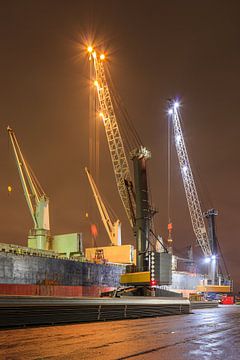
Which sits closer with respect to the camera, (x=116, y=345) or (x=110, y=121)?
(x=116, y=345)

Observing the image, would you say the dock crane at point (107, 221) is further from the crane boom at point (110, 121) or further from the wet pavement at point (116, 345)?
the wet pavement at point (116, 345)

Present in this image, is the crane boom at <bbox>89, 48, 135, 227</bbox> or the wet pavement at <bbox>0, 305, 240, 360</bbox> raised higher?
the crane boom at <bbox>89, 48, 135, 227</bbox>

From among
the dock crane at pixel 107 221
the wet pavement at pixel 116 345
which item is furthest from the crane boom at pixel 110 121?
the wet pavement at pixel 116 345

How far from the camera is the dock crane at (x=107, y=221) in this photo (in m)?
88.6

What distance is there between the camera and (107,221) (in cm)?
9412

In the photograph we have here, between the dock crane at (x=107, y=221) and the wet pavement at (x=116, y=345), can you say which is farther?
the dock crane at (x=107, y=221)

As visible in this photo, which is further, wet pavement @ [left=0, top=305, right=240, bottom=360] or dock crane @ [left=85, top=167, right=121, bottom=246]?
dock crane @ [left=85, top=167, right=121, bottom=246]

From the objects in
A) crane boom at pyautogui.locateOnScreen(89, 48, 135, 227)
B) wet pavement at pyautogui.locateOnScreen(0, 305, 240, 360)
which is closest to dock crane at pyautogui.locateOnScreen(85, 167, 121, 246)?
crane boom at pyautogui.locateOnScreen(89, 48, 135, 227)

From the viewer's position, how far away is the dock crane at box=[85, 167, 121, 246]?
88550 mm

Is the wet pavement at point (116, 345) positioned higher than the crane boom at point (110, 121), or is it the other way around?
the crane boom at point (110, 121)

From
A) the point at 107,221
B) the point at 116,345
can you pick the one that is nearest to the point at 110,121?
the point at 107,221

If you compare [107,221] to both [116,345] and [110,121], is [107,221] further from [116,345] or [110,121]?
[116,345]

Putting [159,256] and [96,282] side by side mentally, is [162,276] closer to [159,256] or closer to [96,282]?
[159,256]

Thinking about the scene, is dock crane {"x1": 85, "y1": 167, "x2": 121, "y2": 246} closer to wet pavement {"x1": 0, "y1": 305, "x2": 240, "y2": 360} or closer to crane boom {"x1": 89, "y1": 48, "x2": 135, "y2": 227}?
crane boom {"x1": 89, "y1": 48, "x2": 135, "y2": 227}
